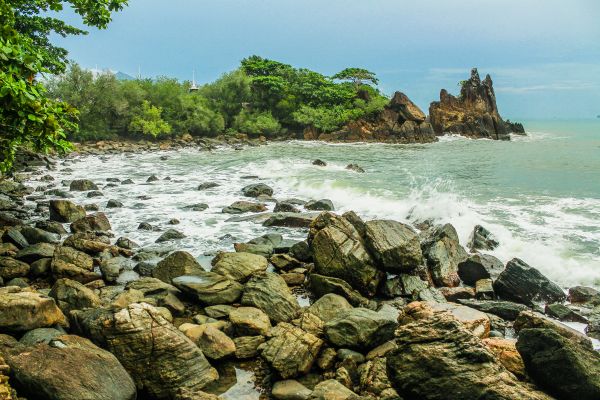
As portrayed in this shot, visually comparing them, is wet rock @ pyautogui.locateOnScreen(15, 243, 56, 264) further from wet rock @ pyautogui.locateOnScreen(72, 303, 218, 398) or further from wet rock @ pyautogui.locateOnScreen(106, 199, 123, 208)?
wet rock @ pyautogui.locateOnScreen(106, 199, 123, 208)

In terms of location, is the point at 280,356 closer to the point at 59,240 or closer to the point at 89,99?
the point at 59,240

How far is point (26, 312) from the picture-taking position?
622 centimetres

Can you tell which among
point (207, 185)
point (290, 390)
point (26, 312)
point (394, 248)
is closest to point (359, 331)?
point (290, 390)

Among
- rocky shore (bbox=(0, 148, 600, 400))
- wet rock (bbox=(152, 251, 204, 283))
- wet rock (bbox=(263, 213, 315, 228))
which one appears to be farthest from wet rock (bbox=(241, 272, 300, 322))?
wet rock (bbox=(263, 213, 315, 228))

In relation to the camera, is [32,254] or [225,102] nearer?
[32,254]

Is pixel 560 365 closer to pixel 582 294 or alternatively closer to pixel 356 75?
pixel 582 294

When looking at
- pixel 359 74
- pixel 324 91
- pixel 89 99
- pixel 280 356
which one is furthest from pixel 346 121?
pixel 280 356

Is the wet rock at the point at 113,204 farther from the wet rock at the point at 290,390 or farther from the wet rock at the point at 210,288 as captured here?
the wet rock at the point at 290,390

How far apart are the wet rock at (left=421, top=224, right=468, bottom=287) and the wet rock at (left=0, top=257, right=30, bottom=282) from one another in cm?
957

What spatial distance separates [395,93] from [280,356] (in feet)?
211

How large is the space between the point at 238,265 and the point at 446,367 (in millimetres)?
5844

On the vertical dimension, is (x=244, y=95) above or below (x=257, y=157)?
above

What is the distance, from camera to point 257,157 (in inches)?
1580

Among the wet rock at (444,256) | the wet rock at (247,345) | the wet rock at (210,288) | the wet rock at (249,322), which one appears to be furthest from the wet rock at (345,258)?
the wet rock at (247,345)
